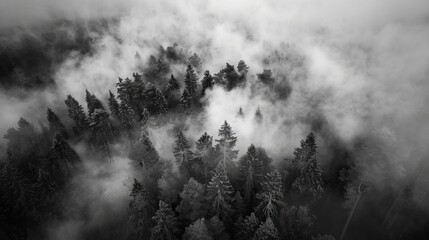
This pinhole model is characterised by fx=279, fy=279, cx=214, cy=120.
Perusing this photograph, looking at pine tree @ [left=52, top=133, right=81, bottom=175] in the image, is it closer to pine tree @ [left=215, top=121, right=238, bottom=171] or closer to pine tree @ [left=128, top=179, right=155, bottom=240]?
pine tree @ [left=128, top=179, right=155, bottom=240]

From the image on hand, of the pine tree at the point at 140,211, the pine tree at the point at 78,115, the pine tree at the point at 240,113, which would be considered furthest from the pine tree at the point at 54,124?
the pine tree at the point at 240,113

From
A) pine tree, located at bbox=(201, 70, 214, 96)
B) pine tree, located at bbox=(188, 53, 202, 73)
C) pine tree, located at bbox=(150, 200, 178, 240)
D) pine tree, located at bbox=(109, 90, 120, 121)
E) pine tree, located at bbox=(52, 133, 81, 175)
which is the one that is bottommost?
pine tree, located at bbox=(150, 200, 178, 240)

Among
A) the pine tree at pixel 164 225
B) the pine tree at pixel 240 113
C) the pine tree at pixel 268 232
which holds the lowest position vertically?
the pine tree at pixel 268 232

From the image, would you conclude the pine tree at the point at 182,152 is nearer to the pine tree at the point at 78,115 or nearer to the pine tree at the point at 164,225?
the pine tree at the point at 164,225

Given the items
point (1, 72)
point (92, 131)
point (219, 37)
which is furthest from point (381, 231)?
point (1, 72)

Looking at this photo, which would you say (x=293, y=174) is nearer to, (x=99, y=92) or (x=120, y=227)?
(x=120, y=227)

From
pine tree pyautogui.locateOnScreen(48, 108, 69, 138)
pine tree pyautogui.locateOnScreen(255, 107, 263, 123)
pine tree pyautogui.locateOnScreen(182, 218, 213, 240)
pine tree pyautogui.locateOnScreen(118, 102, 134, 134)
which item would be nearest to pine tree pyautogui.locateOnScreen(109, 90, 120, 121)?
pine tree pyautogui.locateOnScreen(118, 102, 134, 134)
